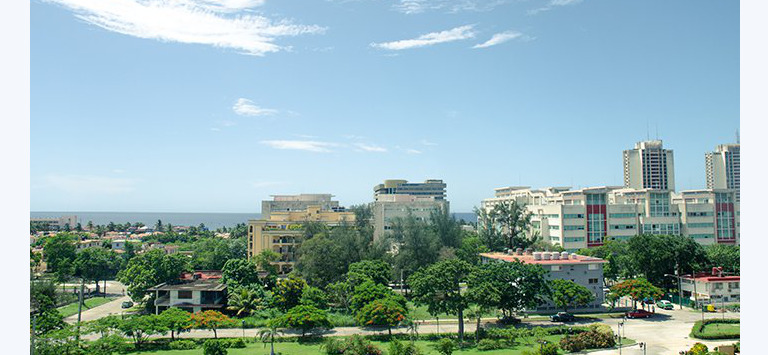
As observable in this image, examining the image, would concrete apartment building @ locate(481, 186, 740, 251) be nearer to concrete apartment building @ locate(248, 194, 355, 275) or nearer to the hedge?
concrete apartment building @ locate(248, 194, 355, 275)

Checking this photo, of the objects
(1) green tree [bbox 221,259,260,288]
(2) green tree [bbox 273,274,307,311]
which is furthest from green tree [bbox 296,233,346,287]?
(2) green tree [bbox 273,274,307,311]

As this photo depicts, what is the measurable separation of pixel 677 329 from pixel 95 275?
28.2 metres

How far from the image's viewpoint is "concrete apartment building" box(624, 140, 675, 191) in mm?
66125

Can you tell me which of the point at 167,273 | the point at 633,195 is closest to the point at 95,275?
the point at 167,273

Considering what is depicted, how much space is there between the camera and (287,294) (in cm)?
Answer: 2088

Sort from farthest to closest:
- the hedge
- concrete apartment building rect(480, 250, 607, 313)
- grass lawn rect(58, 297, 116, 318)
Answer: grass lawn rect(58, 297, 116, 318)
concrete apartment building rect(480, 250, 607, 313)
the hedge

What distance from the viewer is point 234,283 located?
22156 millimetres

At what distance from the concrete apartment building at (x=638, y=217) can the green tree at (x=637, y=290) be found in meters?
14.9

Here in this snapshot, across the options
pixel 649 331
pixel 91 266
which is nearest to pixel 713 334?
pixel 649 331

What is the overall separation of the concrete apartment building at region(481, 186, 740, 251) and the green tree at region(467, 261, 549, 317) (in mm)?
17084

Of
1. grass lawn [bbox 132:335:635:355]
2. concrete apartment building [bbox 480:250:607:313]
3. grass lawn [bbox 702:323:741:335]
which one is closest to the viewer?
grass lawn [bbox 132:335:635:355]

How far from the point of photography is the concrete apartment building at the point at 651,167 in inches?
2603

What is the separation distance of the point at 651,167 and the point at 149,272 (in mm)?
63184

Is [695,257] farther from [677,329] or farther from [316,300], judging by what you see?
[316,300]
